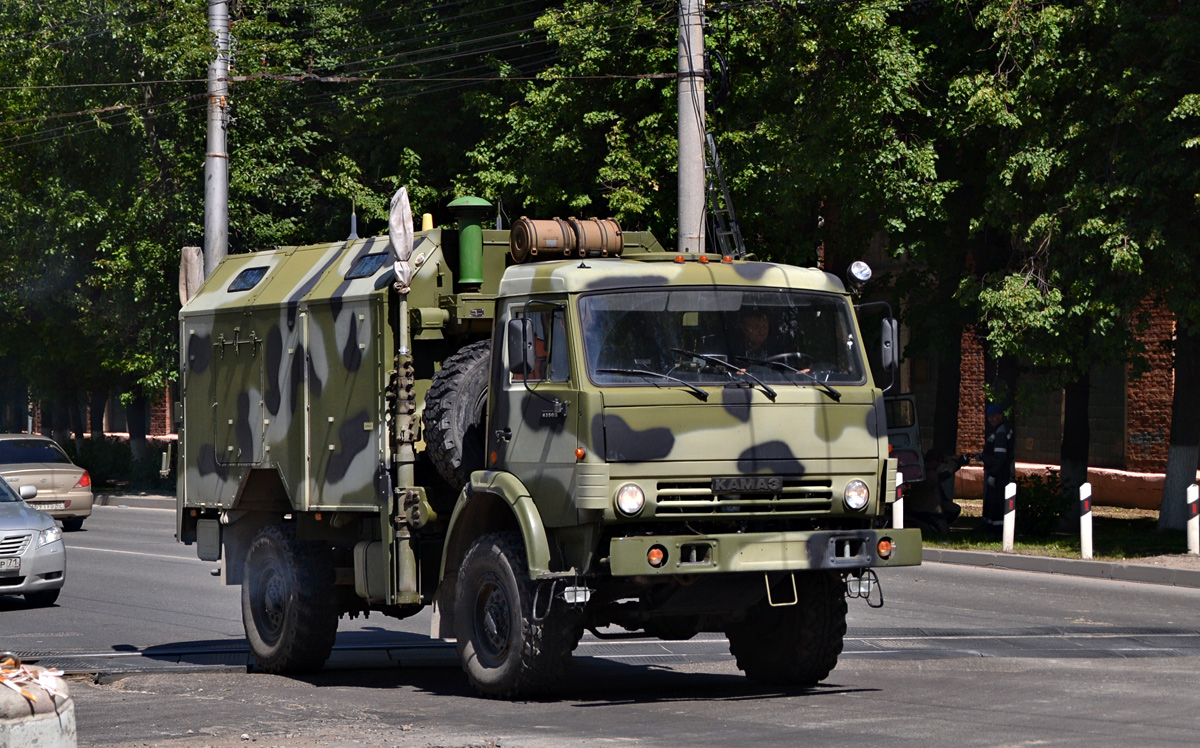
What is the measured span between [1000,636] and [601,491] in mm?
5126

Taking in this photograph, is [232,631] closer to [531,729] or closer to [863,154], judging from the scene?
[531,729]

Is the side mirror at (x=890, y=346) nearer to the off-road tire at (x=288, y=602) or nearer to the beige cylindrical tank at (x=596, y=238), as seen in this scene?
the beige cylindrical tank at (x=596, y=238)

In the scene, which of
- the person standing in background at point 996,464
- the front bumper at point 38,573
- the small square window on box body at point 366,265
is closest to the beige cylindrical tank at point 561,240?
the small square window on box body at point 366,265

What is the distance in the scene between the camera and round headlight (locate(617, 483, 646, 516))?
888 centimetres

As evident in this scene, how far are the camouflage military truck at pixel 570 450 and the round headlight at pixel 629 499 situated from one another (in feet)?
0.04

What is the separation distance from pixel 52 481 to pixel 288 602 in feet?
54.9

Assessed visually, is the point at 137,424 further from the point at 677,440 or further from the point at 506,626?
the point at 677,440

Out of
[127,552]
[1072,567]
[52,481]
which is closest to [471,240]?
[1072,567]

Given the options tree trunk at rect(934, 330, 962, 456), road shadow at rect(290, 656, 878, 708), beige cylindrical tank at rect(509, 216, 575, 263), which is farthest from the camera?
tree trunk at rect(934, 330, 962, 456)

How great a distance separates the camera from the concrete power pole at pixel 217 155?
22.7 m

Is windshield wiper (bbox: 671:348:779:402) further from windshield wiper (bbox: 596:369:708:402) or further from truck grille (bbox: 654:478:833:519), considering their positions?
truck grille (bbox: 654:478:833:519)

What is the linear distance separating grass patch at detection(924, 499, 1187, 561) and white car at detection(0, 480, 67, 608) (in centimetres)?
1094

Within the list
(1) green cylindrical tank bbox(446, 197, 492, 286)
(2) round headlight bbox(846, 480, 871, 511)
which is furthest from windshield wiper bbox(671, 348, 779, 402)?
(1) green cylindrical tank bbox(446, 197, 492, 286)

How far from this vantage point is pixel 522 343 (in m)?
9.22
